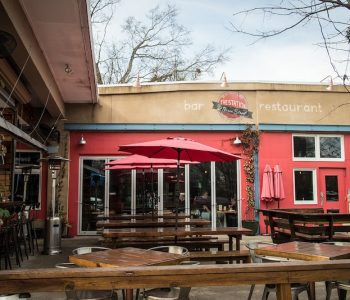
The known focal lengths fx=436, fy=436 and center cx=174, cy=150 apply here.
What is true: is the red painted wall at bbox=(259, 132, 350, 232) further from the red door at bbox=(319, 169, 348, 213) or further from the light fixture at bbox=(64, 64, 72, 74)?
the light fixture at bbox=(64, 64, 72, 74)

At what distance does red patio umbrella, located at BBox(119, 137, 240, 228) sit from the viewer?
19.5ft

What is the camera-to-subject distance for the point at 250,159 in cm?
1205

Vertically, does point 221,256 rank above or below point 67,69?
below

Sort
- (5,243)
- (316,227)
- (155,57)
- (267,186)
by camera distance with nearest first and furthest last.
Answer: (5,243), (316,227), (267,186), (155,57)

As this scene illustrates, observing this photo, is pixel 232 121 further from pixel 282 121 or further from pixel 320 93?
pixel 320 93

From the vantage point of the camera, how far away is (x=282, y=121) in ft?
40.3

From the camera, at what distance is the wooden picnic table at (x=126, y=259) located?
344 cm

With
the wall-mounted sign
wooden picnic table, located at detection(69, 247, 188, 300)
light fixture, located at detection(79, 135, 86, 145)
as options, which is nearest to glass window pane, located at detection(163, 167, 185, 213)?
the wall-mounted sign

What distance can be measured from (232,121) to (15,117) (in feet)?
19.1

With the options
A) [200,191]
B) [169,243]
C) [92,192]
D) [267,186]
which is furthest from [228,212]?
[169,243]

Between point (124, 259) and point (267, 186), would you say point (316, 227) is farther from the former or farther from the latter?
point (267, 186)

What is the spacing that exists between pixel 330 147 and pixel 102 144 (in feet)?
21.4

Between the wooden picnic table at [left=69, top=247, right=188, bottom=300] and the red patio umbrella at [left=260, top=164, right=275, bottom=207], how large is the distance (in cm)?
814

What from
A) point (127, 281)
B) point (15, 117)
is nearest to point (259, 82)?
point (15, 117)
